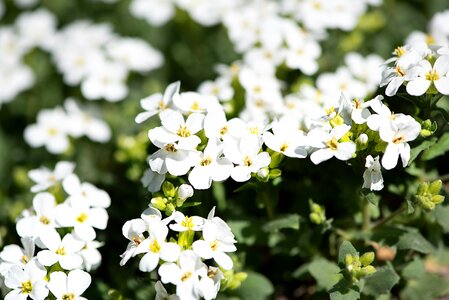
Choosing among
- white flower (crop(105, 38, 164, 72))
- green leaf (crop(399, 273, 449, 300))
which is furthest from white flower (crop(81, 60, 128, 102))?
green leaf (crop(399, 273, 449, 300))

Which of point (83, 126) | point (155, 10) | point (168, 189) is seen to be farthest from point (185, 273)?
point (155, 10)

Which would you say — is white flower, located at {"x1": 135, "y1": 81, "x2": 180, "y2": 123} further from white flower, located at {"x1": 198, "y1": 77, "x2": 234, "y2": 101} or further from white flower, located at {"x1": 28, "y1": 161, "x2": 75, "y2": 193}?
white flower, located at {"x1": 28, "y1": 161, "x2": 75, "y2": 193}

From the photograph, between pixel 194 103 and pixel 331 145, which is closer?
pixel 331 145

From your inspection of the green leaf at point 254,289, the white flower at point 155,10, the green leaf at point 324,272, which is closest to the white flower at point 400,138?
the green leaf at point 324,272

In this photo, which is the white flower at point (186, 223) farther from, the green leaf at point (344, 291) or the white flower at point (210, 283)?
the green leaf at point (344, 291)

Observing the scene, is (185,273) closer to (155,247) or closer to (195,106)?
(155,247)
